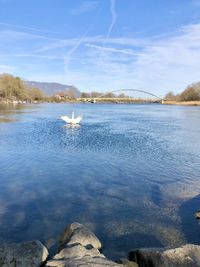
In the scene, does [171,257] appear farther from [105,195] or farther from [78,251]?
[105,195]

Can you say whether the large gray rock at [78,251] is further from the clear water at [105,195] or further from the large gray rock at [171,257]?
the clear water at [105,195]

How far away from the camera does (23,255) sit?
7270 mm

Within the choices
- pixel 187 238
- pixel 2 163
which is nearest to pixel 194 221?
pixel 187 238

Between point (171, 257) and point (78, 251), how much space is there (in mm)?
2027

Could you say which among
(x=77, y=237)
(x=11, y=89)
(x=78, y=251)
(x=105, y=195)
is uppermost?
(x=11, y=89)

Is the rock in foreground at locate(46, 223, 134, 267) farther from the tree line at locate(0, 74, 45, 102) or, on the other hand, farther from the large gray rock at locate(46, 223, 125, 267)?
the tree line at locate(0, 74, 45, 102)

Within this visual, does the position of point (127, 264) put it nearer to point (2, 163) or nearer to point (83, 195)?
point (83, 195)

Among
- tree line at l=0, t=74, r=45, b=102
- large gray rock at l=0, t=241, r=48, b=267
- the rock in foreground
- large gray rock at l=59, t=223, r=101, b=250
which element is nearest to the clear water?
large gray rock at l=59, t=223, r=101, b=250

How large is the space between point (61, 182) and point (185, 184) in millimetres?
6232

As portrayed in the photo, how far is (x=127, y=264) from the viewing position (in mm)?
7340

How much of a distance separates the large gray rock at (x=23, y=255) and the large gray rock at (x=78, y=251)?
390 millimetres

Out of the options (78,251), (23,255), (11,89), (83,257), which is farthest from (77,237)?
(11,89)

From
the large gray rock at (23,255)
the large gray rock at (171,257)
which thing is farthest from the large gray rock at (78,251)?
the large gray rock at (171,257)

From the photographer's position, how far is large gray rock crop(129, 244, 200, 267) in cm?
694
